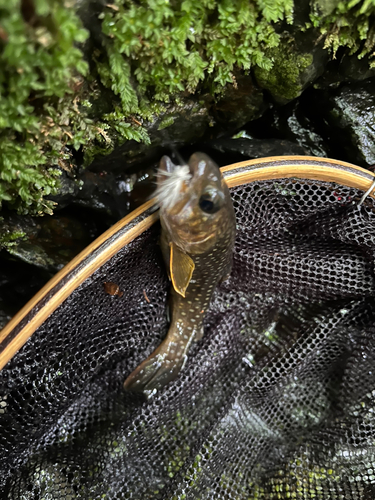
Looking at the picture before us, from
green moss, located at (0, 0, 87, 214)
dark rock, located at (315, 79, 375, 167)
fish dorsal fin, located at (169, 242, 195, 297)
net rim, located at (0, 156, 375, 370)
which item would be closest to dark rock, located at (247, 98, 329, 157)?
dark rock, located at (315, 79, 375, 167)

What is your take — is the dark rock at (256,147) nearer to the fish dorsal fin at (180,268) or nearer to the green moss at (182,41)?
the green moss at (182,41)

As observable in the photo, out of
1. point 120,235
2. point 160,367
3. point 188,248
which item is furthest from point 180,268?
point 160,367

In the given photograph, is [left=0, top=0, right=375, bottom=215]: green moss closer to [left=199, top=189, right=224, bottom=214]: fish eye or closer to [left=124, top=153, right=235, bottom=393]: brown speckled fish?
[left=124, top=153, right=235, bottom=393]: brown speckled fish

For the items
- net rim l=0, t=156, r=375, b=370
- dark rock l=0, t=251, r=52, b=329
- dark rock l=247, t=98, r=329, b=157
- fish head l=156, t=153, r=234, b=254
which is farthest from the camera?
dark rock l=247, t=98, r=329, b=157

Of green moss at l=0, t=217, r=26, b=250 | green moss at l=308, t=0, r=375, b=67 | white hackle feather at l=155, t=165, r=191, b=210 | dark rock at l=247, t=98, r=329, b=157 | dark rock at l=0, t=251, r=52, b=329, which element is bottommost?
dark rock at l=0, t=251, r=52, b=329

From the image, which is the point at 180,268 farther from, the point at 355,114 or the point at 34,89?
the point at 355,114

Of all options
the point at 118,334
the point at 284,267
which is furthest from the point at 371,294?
the point at 118,334

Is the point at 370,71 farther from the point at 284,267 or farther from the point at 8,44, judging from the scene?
the point at 8,44

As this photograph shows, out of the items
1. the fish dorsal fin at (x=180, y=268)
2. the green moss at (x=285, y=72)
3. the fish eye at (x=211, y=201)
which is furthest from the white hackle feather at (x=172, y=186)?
the green moss at (x=285, y=72)
